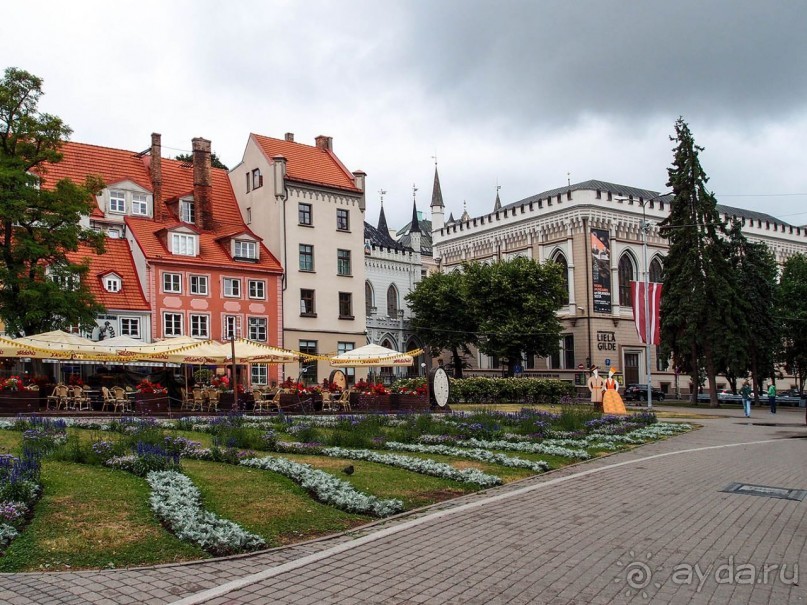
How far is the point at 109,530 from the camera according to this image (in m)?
8.51

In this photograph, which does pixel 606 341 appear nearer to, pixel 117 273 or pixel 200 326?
pixel 200 326

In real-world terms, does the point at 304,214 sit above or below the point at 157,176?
below

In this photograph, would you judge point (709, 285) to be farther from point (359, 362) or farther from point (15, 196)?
point (15, 196)

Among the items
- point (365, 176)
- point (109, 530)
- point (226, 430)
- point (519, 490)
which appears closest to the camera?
point (109, 530)

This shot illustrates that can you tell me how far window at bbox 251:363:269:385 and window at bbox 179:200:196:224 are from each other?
10.4 m

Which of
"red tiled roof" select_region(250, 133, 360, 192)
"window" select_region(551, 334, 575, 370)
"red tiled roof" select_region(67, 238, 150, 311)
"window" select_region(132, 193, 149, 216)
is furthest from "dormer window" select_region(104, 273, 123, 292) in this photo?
"window" select_region(551, 334, 575, 370)

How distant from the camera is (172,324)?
4538 centimetres

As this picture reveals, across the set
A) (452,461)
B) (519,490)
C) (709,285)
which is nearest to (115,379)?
(452,461)

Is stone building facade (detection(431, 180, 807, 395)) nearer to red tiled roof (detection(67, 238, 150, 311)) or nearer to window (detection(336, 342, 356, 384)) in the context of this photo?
window (detection(336, 342, 356, 384))

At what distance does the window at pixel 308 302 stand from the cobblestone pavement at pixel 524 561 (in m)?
38.9

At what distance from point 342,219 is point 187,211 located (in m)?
9.87

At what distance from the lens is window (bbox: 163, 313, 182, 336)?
45.1 m

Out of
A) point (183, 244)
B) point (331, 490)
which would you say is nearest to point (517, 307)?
point (183, 244)

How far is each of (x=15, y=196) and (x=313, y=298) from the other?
22.7 meters
